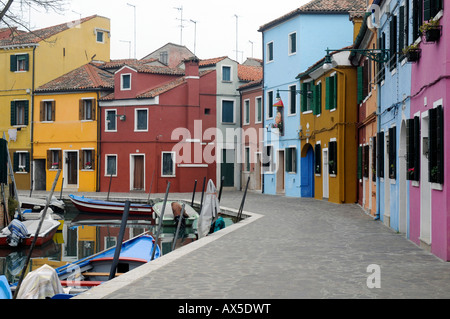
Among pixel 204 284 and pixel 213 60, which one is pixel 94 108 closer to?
pixel 213 60

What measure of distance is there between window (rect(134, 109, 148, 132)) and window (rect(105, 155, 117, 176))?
91.1 inches

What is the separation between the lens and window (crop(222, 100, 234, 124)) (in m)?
38.8

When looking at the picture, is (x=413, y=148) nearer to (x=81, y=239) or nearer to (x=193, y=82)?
(x=81, y=239)

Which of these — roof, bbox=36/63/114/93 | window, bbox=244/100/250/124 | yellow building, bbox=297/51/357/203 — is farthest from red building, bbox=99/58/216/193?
yellow building, bbox=297/51/357/203

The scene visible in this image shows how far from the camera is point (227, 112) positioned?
38906 millimetres

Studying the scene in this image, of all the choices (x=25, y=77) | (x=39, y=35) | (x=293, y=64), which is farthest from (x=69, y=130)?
(x=293, y=64)

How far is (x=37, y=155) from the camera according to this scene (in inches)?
1543

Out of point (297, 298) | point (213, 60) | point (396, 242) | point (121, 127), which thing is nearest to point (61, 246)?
point (396, 242)

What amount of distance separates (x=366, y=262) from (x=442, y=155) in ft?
6.88

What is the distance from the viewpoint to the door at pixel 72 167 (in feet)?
127

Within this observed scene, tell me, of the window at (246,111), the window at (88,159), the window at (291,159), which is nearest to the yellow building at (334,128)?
the window at (291,159)

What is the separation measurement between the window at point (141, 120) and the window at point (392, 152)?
23.6 m

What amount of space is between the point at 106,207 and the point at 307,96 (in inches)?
423

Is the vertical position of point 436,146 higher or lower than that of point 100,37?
lower
